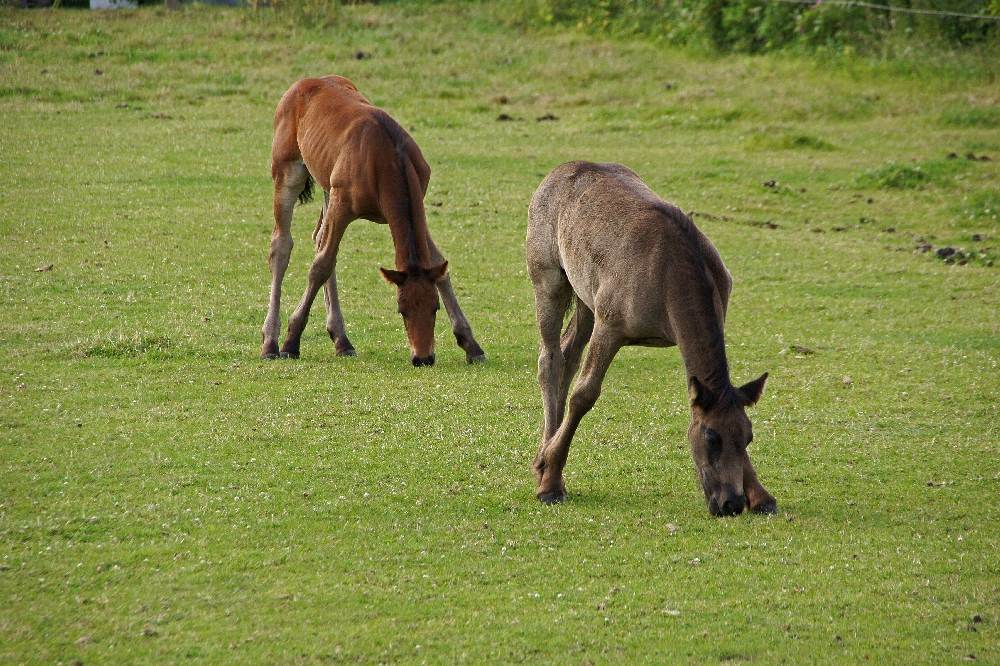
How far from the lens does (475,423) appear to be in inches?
352

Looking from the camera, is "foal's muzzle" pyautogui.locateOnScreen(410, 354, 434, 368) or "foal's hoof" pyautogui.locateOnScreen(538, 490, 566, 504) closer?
"foal's hoof" pyautogui.locateOnScreen(538, 490, 566, 504)

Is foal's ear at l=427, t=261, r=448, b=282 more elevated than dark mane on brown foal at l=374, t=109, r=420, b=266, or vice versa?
dark mane on brown foal at l=374, t=109, r=420, b=266

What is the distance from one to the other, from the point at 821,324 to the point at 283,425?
22.3 ft

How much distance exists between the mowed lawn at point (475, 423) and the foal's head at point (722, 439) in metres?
0.19

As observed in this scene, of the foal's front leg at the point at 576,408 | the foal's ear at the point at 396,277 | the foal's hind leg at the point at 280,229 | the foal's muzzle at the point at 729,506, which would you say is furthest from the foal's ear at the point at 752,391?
the foal's hind leg at the point at 280,229

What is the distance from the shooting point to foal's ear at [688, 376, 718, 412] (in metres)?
6.39

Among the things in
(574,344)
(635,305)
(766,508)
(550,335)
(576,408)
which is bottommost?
(766,508)

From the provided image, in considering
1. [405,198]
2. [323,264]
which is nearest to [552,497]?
[405,198]

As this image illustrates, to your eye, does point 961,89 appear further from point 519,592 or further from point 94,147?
point 519,592

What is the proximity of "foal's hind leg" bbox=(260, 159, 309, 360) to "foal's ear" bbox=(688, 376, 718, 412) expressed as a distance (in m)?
5.70

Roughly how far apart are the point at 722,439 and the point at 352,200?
5.34m

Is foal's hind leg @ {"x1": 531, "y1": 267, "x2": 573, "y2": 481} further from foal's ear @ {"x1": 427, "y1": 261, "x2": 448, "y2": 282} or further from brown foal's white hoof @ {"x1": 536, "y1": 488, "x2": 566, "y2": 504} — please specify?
foal's ear @ {"x1": 427, "y1": 261, "x2": 448, "y2": 282}

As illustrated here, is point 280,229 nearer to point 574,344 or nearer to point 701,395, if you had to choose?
point 574,344

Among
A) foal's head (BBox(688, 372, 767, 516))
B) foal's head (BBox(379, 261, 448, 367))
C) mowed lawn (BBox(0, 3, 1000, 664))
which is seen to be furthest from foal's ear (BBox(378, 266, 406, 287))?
foal's head (BBox(688, 372, 767, 516))
